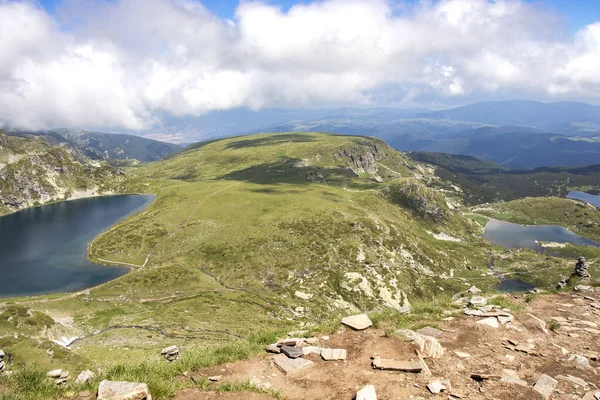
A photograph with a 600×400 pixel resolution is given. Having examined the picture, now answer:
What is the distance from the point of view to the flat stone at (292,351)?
15234 millimetres

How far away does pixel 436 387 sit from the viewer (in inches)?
485

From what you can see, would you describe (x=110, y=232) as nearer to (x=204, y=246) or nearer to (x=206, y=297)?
(x=204, y=246)

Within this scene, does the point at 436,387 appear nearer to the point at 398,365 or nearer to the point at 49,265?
the point at 398,365

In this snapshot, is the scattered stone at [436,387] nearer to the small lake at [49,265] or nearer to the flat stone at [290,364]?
the flat stone at [290,364]

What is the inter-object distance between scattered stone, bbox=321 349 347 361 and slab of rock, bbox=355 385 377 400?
8.80 ft

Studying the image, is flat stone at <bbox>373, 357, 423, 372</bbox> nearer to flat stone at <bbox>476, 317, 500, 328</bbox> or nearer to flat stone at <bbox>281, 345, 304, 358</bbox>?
flat stone at <bbox>281, 345, 304, 358</bbox>

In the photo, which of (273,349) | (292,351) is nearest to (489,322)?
(292,351)

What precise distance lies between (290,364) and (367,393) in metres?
3.97

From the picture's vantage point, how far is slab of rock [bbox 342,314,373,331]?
1808 centimetres

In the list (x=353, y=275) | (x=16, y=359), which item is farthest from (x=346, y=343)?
(x=353, y=275)

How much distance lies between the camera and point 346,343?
16484 mm

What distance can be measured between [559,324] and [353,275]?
13576 cm

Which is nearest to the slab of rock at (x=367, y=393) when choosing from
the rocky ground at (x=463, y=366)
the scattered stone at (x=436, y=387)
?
the rocky ground at (x=463, y=366)

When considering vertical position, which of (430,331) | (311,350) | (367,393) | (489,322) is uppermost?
(367,393)
